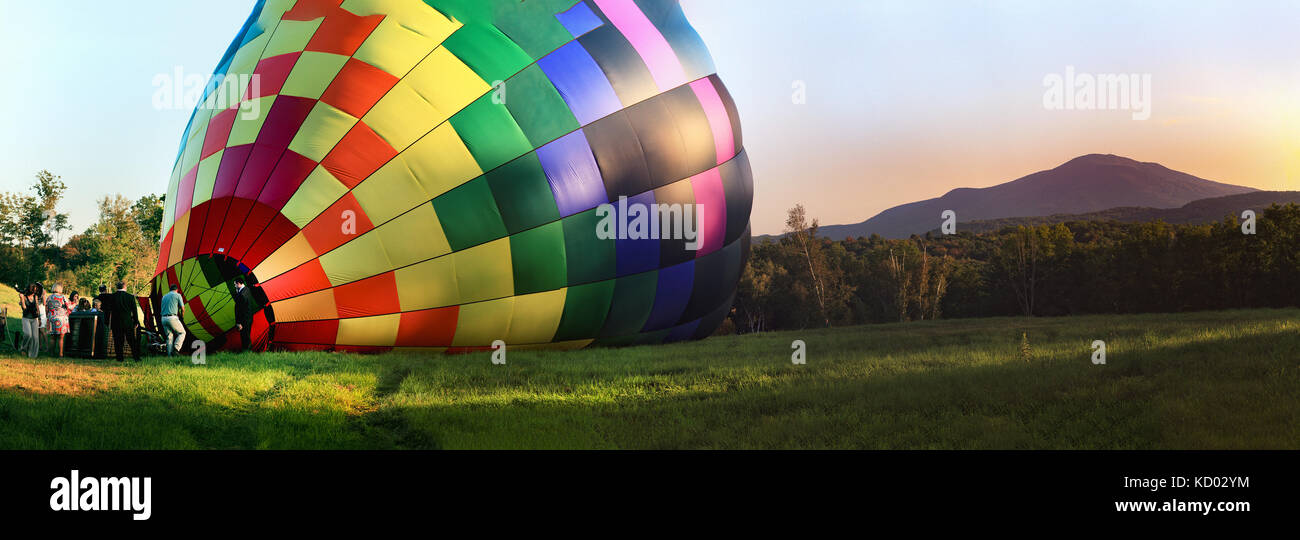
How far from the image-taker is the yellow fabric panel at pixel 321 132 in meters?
9.18

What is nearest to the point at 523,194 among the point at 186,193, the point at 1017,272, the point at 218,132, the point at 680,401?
the point at 680,401

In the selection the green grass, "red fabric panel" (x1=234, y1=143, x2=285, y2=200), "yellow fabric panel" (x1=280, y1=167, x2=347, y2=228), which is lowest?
the green grass

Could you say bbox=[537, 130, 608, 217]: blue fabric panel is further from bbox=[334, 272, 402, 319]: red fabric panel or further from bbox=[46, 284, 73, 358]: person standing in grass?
bbox=[46, 284, 73, 358]: person standing in grass

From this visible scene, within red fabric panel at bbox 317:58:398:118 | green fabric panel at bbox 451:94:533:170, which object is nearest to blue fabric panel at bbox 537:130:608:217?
green fabric panel at bbox 451:94:533:170

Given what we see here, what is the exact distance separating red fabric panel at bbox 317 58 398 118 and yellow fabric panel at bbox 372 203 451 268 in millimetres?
1448

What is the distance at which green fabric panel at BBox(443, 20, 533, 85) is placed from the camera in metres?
9.62

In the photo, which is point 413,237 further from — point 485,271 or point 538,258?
point 538,258

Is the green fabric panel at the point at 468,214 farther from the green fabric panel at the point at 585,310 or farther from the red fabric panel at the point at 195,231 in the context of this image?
the red fabric panel at the point at 195,231

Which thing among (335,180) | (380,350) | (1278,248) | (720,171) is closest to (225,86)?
(335,180)

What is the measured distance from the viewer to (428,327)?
9609 mm

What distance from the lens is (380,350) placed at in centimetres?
953

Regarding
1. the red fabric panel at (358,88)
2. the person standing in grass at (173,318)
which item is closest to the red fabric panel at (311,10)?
the red fabric panel at (358,88)

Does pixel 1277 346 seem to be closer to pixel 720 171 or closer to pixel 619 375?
pixel 619 375

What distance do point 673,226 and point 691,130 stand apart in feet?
5.26
